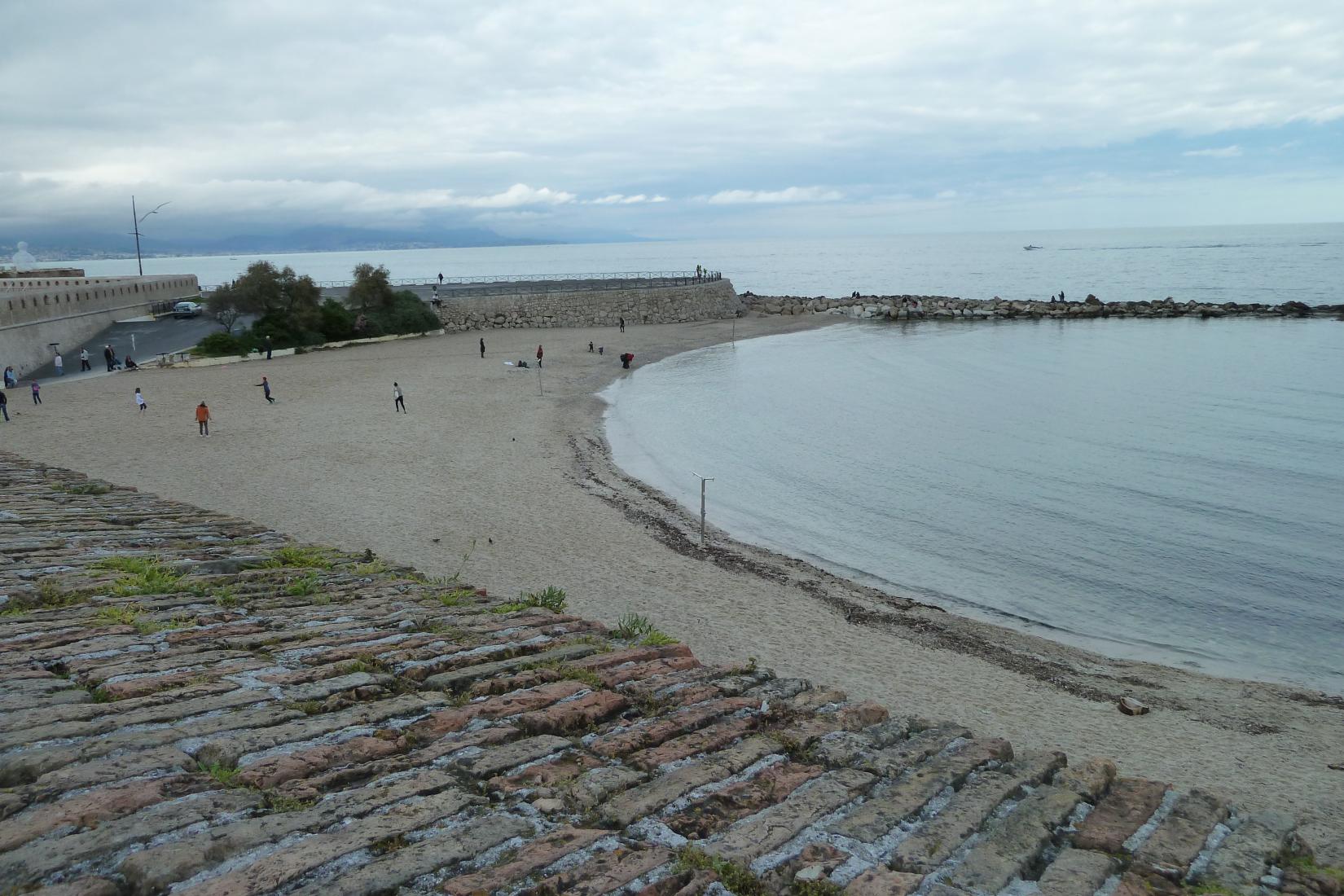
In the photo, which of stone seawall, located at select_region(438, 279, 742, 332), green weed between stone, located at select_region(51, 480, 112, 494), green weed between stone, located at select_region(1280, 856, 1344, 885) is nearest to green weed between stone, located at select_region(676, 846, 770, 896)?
green weed between stone, located at select_region(1280, 856, 1344, 885)

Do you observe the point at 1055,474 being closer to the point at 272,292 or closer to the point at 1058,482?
the point at 1058,482

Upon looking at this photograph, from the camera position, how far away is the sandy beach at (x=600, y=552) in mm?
10766

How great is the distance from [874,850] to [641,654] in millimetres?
2428

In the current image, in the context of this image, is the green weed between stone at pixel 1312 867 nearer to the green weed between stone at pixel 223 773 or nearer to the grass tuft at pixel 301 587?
the green weed between stone at pixel 223 773

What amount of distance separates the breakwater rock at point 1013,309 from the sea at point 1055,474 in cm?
1490

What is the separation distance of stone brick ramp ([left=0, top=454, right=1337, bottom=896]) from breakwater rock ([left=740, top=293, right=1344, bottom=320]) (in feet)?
239

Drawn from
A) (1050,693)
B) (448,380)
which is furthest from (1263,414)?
(448,380)

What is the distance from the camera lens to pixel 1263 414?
32.2 m

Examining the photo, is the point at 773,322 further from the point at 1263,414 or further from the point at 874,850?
the point at 874,850

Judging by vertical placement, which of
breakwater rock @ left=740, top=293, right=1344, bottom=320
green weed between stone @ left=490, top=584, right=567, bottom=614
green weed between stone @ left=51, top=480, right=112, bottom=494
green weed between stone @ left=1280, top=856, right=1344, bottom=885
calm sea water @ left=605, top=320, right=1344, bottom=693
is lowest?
calm sea water @ left=605, top=320, right=1344, bottom=693

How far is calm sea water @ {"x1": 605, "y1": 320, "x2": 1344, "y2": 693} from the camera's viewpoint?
→ 1546 cm

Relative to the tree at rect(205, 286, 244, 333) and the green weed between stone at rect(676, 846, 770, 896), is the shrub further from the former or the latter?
the green weed between stone at rect(676, 846, 770, 896)

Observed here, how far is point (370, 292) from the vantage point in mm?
55438

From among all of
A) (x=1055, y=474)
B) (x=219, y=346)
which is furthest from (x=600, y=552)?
(x=219, y=346)
